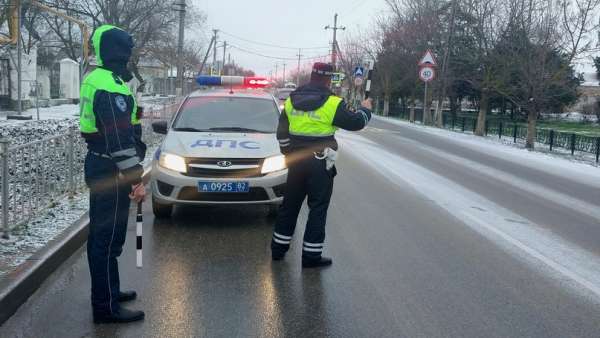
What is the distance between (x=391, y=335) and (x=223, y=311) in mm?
1272

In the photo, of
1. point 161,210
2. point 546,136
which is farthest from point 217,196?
point 546,136

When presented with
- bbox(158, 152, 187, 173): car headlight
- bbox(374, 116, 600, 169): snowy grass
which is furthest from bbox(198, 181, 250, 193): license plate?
bbox(374, 116, 600, 169): snowy grass

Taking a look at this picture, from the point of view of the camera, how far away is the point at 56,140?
25.1 feet

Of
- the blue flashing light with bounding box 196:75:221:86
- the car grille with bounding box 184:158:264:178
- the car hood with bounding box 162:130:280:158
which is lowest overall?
the car grille with bounding box 184:158:264:178

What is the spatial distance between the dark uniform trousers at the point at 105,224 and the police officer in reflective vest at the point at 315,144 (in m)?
1.94

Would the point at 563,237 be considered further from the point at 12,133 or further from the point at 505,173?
the point at 12,133

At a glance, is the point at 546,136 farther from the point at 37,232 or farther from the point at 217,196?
the point at 37,232

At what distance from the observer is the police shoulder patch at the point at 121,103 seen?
4.19 meters

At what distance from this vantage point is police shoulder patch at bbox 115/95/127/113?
4.19m

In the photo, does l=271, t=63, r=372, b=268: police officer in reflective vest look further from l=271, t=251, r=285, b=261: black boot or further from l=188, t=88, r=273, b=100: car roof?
l=188, t=88, r=273, b=100: car roof

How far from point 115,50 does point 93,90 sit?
331mm

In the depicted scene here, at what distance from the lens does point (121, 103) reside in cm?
420

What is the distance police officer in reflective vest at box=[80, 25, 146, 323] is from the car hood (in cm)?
279

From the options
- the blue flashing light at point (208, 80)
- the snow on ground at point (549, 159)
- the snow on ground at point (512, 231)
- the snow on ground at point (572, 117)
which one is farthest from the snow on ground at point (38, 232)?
the snow on ground at point (572, 117)
